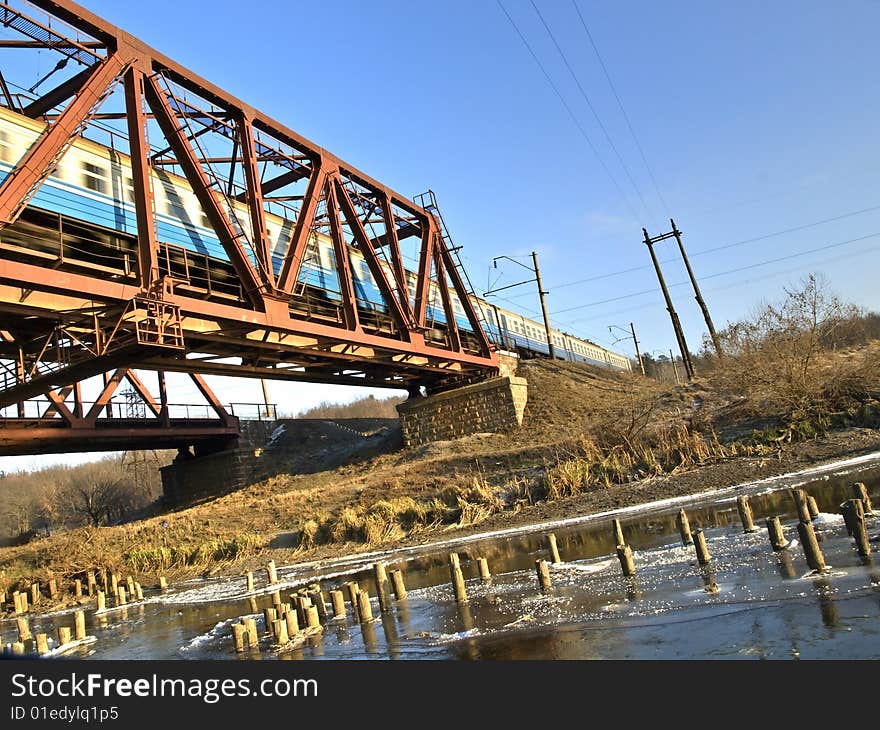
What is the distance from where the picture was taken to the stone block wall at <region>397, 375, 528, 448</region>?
31.8 metres

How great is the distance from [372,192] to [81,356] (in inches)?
532

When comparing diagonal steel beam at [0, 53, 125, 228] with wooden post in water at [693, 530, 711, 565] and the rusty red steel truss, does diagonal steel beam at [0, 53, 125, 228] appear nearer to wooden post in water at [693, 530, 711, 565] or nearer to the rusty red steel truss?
the rusty red steel truss

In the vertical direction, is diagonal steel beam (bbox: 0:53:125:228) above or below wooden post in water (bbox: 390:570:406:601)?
above

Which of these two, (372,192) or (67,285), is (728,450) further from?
(67,285)

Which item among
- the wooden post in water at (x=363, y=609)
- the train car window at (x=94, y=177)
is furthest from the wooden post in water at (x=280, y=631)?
the train car window at (x=94, y=177)

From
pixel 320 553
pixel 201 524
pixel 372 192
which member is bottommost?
pixel 320 553

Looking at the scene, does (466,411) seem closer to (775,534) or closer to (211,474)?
(211,474)

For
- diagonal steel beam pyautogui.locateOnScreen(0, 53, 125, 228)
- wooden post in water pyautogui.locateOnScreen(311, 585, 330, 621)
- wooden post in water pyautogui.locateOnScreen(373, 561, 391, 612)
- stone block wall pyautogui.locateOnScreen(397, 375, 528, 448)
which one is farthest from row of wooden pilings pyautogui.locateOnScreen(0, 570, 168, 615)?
stone block wall pyautogui.locateOnScreen(397, 375, 528, 448)

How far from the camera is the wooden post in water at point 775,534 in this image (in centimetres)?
860

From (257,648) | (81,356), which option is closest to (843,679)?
(257,648)

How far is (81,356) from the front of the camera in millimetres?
17234

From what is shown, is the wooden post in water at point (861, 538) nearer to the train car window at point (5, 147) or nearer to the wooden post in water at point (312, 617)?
the wooden post in water at point (312, 617)

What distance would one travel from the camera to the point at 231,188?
64.1 ft

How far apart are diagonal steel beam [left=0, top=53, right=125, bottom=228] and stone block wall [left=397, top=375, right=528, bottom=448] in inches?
875
